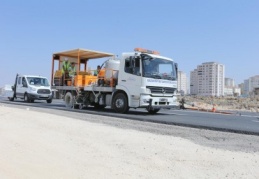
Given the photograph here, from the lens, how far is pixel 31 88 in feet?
79.0

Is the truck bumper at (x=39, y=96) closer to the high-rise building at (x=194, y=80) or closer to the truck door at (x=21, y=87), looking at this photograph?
the truck door at (x=21, y=87)

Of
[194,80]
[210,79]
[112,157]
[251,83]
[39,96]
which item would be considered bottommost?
[112,157]

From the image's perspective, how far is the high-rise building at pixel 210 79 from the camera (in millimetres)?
111062

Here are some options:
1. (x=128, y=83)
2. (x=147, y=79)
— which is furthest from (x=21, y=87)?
(x=147, y=79)

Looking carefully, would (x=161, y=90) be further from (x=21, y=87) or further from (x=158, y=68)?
(x=21, y=87)

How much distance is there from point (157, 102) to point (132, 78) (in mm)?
1681

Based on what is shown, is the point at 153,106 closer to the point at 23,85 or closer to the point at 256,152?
the point at 256,152

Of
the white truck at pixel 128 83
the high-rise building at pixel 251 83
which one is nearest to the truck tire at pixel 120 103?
the white truck at pixel 128 83

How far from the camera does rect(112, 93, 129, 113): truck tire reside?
14.9m

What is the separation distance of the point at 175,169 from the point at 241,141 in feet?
11.6

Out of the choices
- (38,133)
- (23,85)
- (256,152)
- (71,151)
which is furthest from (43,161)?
(23,85)

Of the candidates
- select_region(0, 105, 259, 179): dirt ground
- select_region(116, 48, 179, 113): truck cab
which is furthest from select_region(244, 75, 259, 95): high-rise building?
select_region(0, 105, 259, 179): dirt ground

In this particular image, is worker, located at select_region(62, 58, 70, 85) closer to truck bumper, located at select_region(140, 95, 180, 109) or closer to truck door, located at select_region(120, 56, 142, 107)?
truck door, located at select_region(120, 56, 142, 107)

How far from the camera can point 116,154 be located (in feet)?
20.5
